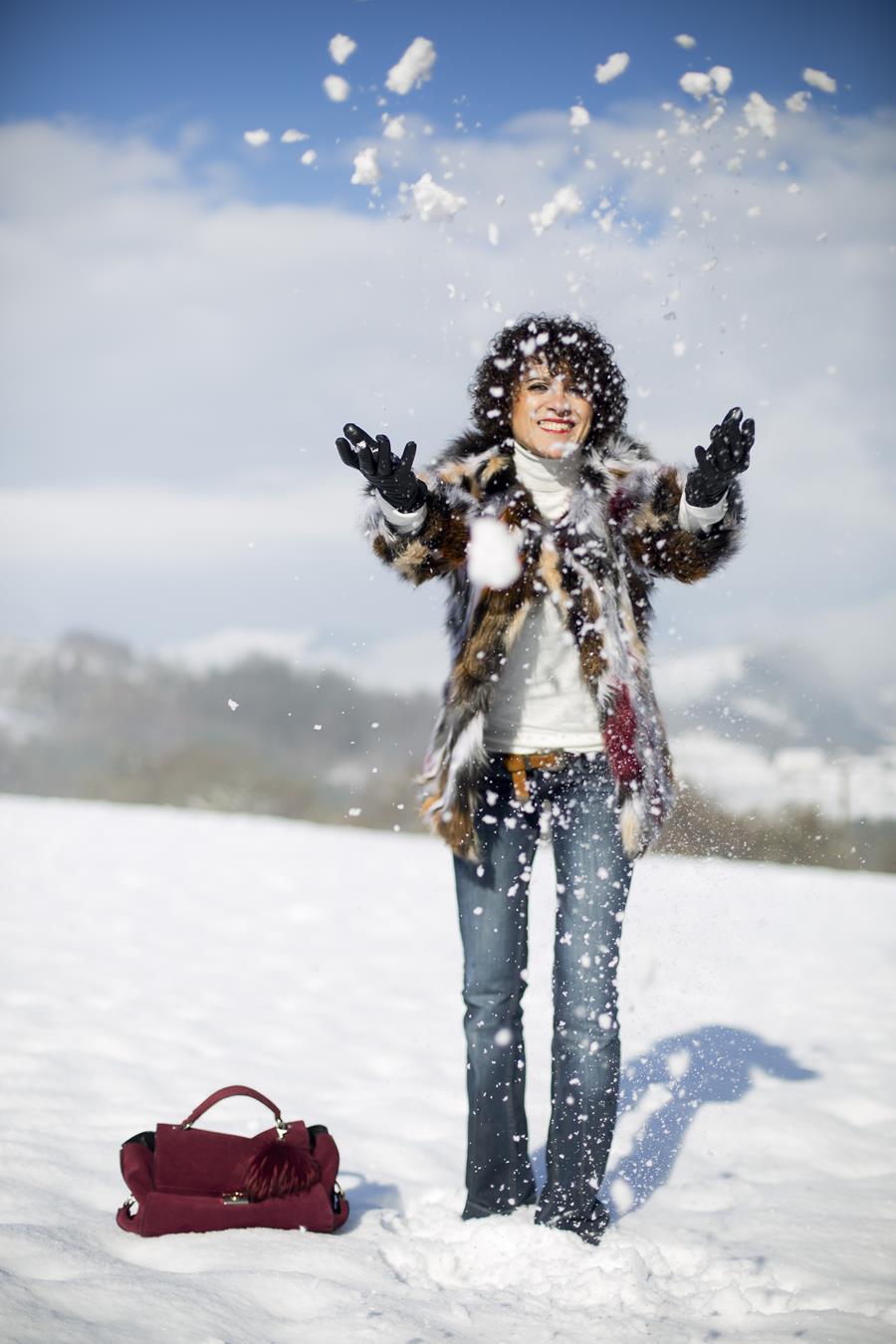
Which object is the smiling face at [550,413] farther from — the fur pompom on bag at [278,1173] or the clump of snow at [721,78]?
the fur pompom on bag at [278,1173]

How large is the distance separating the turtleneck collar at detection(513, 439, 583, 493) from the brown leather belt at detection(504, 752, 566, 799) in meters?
0.63

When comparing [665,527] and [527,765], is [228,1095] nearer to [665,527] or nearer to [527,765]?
[527,765]

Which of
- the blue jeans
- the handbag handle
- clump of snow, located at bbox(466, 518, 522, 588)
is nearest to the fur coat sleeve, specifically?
clump of snow, located at bbox(466, 518, 522, 588)

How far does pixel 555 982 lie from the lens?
2.66 meters

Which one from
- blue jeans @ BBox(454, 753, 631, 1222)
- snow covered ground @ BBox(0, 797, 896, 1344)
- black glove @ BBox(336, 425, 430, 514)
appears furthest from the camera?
blue jeans @ BBox(454, 753, 631, 1222)

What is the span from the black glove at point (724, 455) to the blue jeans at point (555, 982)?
2.13 feet

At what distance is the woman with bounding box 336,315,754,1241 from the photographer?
2.57 metres

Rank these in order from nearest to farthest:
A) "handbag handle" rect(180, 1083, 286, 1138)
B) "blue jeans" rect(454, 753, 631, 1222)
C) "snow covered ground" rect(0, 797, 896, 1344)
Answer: "snow covered ground" rect(0, 797, 896, 1344)
"blue jeans" rect(454, 753, 631, 1222)
"handbag handle" rect(180, 1083, 286, 1138)

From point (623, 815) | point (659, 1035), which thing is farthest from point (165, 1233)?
point (659, 1035)

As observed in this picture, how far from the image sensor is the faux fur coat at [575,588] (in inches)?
102

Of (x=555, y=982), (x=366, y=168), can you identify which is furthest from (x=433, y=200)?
(x=555, y=982)

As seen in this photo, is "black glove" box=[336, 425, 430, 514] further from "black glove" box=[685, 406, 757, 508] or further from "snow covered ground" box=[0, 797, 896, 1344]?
"snow covered ground" box=[0, 797, 896, 1344]

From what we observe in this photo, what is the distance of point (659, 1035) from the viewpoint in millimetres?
4621

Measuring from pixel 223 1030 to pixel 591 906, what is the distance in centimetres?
253
